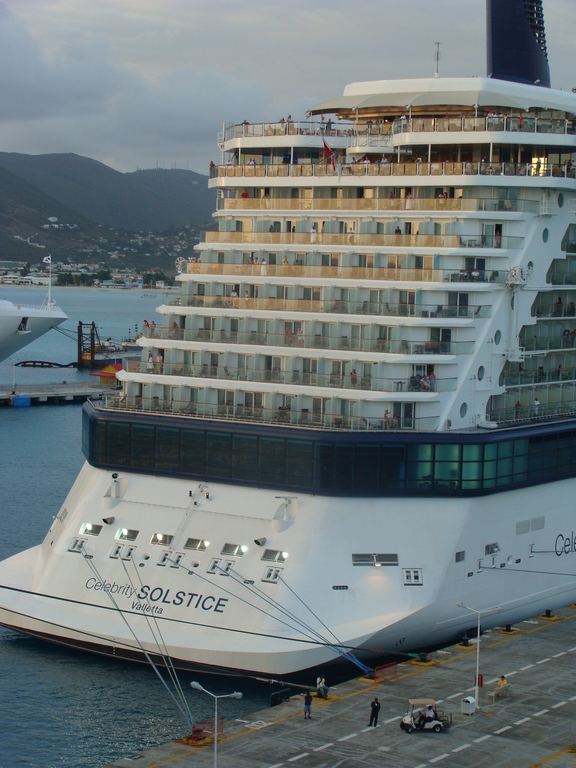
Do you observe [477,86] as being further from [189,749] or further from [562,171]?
[189,749]

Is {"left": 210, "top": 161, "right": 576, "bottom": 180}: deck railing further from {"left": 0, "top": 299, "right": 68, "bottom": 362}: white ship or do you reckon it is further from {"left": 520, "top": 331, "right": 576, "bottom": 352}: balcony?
{"left": 0, "top": 299, "right": 68, "bottom": 362}: white ship

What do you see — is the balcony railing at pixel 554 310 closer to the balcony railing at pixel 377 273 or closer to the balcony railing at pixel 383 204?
the balcony railing at pixel 377 273

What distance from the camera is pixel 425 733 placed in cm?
2945

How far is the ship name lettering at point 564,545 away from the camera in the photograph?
40062 mm

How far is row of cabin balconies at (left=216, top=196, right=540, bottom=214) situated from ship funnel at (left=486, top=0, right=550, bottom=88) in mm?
7691

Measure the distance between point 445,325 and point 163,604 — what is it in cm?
1105

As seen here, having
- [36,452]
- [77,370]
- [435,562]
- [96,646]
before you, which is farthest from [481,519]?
[77,370]

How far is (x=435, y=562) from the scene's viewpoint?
3456 centimetres

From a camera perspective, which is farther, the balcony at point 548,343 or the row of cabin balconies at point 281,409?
the balcony at point 548,343

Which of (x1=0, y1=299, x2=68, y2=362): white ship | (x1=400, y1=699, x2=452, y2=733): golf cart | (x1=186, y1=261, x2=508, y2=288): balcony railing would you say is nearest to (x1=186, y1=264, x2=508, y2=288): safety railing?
(x1=186, y1=261, x2=508, y2=288): balcony railing

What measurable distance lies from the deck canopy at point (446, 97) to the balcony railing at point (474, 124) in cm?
54

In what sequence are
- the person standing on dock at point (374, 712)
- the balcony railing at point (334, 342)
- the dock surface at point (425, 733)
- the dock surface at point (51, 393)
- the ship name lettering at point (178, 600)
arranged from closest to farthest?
the dock surface at point (425, 733)
the person standing on dock at point (374, 712)
the ship name lettering at point (178, 600)
the balcony railing at point (334, 342)
the dock surface at point (51, 393)

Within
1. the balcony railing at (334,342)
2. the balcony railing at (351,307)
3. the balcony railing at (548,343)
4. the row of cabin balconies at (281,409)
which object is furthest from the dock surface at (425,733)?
the balcony railing at (548,343)

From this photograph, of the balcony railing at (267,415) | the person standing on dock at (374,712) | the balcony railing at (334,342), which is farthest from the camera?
the balcony railing at (334,342)
